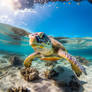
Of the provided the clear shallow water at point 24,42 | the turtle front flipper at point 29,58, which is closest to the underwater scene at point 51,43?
the turtle front flipper at point 29,58

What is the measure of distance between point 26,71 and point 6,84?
1164 millimetres

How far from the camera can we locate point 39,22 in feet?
37.3

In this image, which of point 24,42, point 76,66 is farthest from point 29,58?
point 24,42

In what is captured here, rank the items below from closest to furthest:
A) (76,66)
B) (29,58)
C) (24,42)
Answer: (76,66), (29,58), (24,42)

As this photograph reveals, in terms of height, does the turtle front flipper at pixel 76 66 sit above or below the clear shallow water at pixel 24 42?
below

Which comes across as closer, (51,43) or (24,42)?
(51,43)

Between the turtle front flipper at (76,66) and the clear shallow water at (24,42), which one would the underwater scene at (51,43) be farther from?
the clear shallow water at (24,42)

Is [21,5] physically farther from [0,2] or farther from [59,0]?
[59,0]

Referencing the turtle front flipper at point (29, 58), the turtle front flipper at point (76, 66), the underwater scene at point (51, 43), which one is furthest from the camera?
the turtle front flipper at point (29, 58)

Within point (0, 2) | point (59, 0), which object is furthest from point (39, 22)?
point (0, 2)

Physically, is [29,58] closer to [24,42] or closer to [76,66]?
[76,66]

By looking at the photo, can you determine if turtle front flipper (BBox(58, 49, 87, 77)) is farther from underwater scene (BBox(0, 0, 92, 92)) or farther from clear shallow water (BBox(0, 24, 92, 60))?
clear shallow water (BBox(0, 24, 92, 60))

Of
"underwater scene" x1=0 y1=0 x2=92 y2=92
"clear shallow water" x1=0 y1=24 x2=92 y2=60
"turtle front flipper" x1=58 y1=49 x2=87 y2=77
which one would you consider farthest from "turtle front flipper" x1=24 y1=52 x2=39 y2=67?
"clear shallow water" x1=0 y1=24 x2=92 y2=60

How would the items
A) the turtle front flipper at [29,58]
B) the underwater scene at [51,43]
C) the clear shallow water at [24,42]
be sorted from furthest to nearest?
the clear shallow water at [24,42], the turtle front flipper at [29,58], the underwater scene at [51,43]
